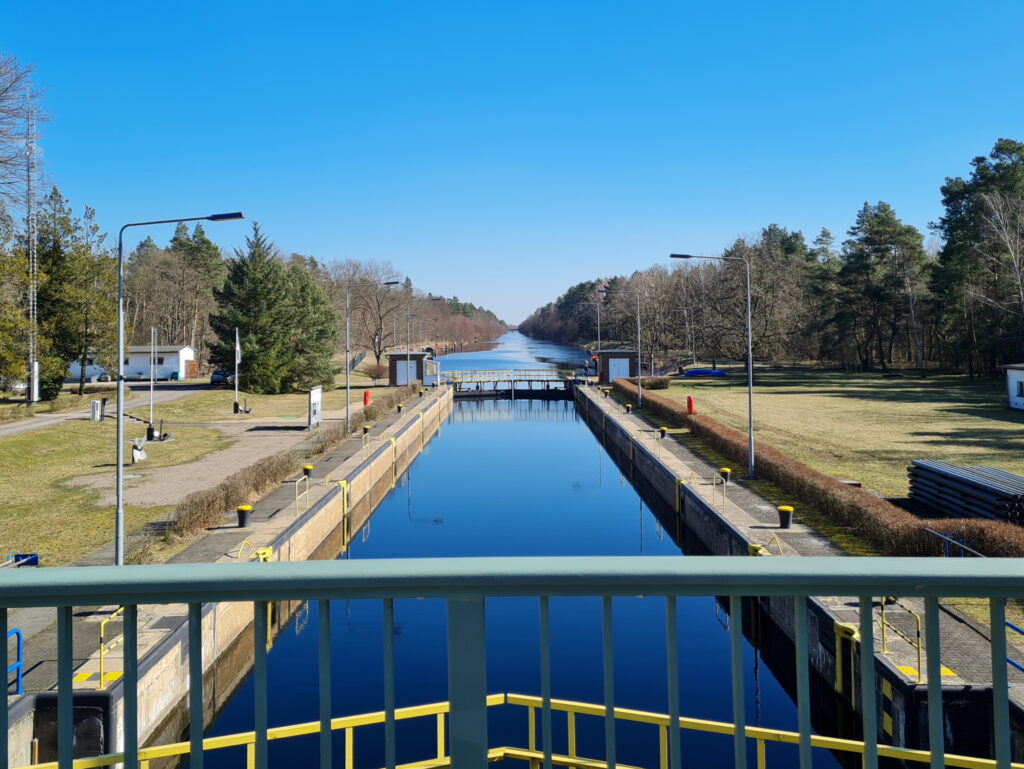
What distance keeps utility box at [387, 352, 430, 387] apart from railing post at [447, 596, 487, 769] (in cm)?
5821

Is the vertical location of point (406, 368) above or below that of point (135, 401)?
above

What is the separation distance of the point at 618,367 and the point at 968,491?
45.6m

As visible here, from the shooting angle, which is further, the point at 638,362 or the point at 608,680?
the point at 638,362

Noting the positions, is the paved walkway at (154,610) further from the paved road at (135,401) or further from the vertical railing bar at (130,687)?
the paved road at (135,401)

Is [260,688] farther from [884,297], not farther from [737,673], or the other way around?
[884,297]

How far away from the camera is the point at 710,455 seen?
2734cm

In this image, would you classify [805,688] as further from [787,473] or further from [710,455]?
[710,455]

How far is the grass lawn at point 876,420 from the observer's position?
78.7ft

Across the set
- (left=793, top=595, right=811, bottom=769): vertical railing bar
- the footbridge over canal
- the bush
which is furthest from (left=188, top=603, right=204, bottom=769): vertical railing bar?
the footbridge over canal

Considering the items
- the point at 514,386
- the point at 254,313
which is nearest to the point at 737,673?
the point at 254,313

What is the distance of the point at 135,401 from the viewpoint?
143 feet

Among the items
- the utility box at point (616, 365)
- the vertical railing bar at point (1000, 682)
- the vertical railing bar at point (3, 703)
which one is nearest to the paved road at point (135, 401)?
the utility box at point (616, 365)

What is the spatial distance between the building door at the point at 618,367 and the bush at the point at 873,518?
3489 cm

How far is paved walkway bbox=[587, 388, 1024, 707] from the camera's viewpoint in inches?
330
